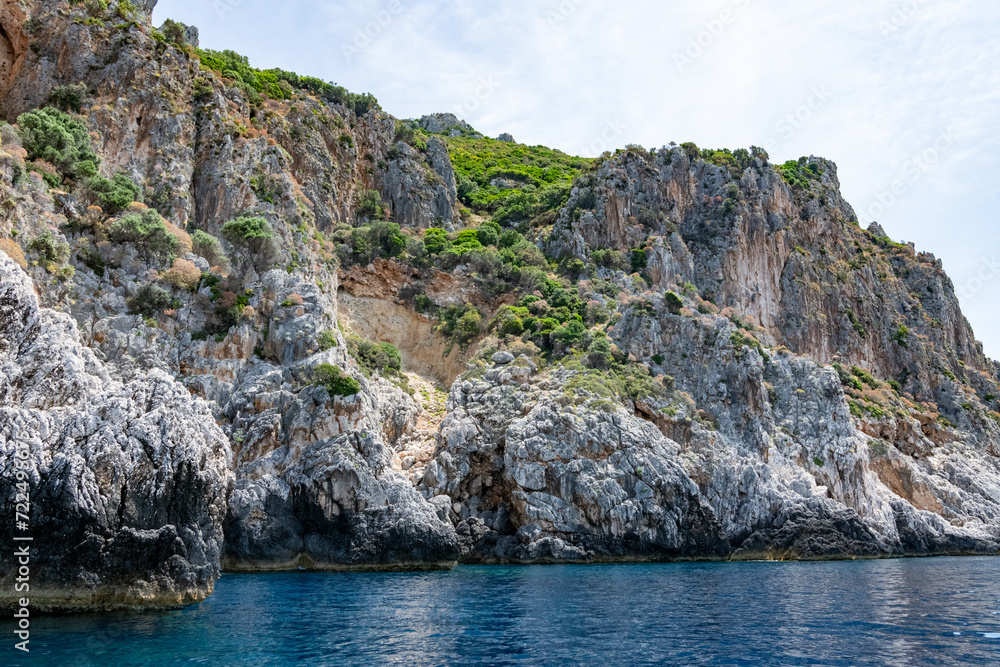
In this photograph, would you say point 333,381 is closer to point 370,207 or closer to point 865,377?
point 370,207

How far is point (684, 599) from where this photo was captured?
23.4 metres

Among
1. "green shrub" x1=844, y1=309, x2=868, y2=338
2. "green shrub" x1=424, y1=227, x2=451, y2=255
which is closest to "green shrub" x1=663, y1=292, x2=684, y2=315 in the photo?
"green shrub" x1=424, y1=227, x2=451, y2=255

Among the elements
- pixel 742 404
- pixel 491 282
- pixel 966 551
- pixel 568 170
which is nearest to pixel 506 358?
pixel 491 282

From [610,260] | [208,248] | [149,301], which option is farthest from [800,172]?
[149,301]

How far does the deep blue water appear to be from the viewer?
15.0 metres

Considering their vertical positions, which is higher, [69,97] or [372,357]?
[69,97]

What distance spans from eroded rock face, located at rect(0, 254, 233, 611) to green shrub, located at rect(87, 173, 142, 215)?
13.7 metres

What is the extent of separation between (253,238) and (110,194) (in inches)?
294

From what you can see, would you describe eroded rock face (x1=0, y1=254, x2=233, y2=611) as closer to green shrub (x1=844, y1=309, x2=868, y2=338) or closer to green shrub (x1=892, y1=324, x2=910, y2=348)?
green shrub (x1=844, y1=309, x2=868, y2=338)

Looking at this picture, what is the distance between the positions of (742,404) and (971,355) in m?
50.4

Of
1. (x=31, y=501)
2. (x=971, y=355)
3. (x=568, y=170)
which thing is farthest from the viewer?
(x=568, y=170)

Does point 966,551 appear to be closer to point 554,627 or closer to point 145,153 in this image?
point 554,627

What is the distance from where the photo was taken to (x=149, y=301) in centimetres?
3291

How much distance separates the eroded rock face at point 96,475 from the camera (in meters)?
18.1
